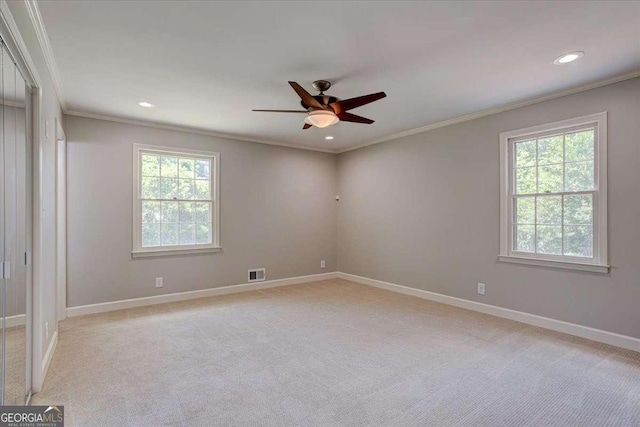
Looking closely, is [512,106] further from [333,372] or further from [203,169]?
[203,169]

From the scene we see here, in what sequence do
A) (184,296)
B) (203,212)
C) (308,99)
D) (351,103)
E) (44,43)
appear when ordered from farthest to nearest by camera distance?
(203,212) → (184,296) → (351,103) → (308,99) → (44,43)

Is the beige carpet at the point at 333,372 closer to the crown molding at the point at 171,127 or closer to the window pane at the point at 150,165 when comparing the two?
the window pane at the point at 150,165

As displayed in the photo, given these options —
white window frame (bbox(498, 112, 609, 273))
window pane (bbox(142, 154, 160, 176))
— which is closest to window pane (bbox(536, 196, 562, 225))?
white window frame (bbox(498, 112, 609, 273))

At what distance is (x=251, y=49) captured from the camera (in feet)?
8.63

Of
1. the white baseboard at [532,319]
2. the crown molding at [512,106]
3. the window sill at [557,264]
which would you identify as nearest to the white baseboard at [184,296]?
the white baseboard at [532,319]

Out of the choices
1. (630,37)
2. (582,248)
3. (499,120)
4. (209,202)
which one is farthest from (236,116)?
(582,248)

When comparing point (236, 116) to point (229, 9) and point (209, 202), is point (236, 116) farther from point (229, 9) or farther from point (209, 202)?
point (229, 9)

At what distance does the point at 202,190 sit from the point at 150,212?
82 cm

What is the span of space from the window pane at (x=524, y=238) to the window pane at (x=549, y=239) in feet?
0.25

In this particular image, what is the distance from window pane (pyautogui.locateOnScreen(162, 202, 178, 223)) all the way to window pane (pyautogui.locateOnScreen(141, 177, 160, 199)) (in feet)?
0.61

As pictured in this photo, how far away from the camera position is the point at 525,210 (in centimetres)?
395

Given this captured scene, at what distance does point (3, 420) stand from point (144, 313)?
2644 millimetres

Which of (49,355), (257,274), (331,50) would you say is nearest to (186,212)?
(257,274)

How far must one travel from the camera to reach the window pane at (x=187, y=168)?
16.5 ft
